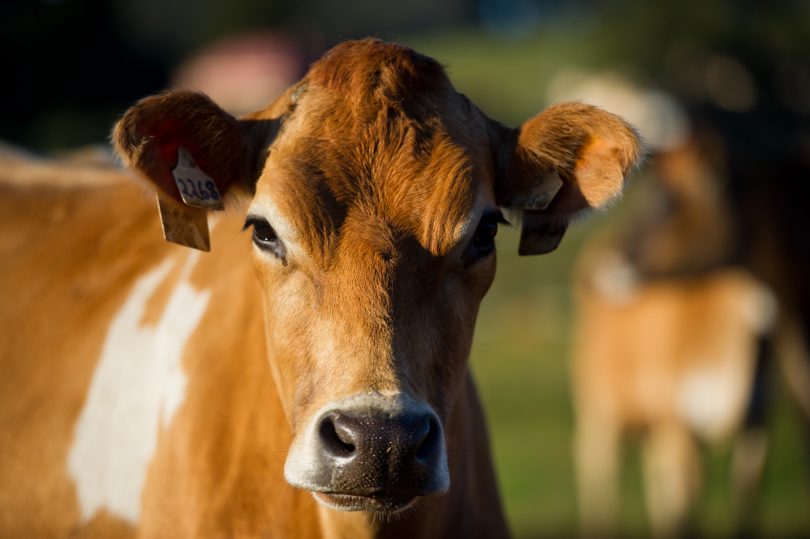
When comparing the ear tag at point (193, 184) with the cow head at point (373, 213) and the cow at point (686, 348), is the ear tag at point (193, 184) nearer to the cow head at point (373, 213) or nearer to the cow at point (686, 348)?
the cow head at point (373, 213)

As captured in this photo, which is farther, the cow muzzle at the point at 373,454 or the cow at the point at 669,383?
the cow at the point at 669,383

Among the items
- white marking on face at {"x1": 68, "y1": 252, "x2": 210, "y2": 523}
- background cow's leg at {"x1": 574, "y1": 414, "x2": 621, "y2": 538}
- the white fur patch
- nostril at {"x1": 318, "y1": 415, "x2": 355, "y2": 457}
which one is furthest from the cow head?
the white fur patch

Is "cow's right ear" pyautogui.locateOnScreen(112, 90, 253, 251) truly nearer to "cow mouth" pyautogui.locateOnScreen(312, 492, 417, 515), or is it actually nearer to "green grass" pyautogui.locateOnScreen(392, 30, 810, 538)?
"green grass" pyautogui.locateOnScreen(392, 30, 810, 538)

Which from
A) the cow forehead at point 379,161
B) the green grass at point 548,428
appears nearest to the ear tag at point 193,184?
the cow forehead at point 379,161

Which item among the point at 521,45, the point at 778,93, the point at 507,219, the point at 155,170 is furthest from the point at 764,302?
the point at 521,45

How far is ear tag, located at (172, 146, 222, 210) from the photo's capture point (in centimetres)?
356

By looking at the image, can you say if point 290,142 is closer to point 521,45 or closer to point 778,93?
point 778,93

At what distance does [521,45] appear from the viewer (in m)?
50.6

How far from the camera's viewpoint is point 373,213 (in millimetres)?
3281

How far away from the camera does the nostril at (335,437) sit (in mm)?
2916

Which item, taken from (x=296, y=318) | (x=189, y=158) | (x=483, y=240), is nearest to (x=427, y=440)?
(x=296, y=318)

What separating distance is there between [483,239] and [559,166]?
1.29 ft

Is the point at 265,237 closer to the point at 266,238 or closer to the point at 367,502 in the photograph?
the point at 266,238

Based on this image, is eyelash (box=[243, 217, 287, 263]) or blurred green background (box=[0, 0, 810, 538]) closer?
eyelash (box=[243, 217, 287, 263])
